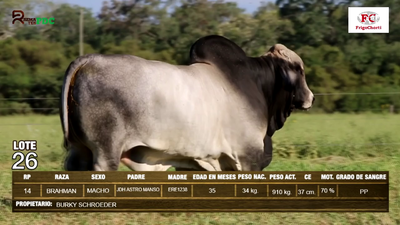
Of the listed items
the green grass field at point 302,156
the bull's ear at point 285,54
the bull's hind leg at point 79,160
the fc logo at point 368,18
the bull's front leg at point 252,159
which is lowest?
the green grass field at point 302,156

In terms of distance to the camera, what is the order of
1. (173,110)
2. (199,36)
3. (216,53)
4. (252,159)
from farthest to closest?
(199,36), (216,53), (252,159), (173,110)

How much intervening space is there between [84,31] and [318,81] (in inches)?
193

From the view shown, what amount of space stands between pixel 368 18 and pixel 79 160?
451 centimetres

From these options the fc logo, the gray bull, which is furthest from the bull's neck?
the fc logo

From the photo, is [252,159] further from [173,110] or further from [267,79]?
Answer: [173,110]

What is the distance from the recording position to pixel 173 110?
3.93m

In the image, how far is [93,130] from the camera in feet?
12.3

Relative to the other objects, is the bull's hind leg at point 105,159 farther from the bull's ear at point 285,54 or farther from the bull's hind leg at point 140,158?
the bull's ear at point 285,54

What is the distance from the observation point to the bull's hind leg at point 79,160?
13.4 ft

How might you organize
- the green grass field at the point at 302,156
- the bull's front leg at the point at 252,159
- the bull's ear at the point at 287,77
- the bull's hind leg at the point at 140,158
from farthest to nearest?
the bull's ear at the point at 287,77 → the bull's front leg at the point at 252,159 → the green grass field at the point at 302,156 → the bull's hind leg at the point at 140,158

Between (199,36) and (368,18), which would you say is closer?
(368,18)

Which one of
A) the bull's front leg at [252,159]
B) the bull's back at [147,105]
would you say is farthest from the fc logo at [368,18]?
the bull's back at [147,105]

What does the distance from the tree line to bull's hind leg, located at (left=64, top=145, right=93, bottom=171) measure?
6.87m

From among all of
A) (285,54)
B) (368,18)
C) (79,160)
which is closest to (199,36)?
(368,18)
